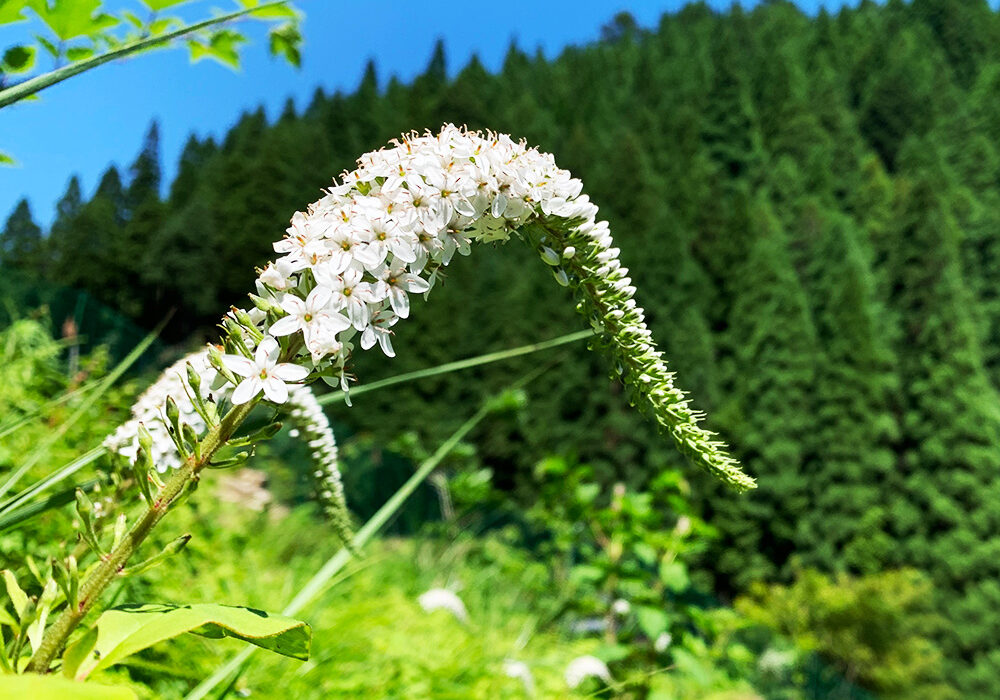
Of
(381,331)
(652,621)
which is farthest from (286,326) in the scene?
(652,621)

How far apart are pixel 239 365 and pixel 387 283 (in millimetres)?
226

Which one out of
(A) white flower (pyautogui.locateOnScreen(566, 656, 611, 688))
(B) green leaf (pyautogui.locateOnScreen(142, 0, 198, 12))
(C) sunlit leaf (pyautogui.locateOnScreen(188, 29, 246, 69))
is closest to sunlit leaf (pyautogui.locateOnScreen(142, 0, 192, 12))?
(B) green leaf (pyautogui.locateOnScreen(142, 0, 198, 12))

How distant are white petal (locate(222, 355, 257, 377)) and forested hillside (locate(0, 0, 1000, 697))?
19.6 metres

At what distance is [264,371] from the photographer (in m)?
0.94

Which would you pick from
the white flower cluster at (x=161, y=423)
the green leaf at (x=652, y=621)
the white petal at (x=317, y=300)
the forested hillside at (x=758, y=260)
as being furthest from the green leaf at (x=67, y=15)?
the forested hillside at (x=758, y=260)

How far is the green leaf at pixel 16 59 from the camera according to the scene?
4.85 ft

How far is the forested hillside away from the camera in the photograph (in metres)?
35.0

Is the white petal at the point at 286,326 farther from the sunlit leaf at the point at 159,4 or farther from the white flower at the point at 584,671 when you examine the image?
the white flower at the point at 584,671

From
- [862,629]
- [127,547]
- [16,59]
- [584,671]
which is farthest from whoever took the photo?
[862,629]

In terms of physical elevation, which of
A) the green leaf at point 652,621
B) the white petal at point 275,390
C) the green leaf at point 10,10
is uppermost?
the green leaf at point 10,10

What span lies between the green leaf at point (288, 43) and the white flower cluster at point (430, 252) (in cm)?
139

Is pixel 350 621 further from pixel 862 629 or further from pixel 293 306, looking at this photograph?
pixel 862 629

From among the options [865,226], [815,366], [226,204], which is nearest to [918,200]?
[865,226]

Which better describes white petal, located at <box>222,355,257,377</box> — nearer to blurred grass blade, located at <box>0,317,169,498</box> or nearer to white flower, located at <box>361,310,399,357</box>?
white flower, located at <box>361,310,399,357</box>
